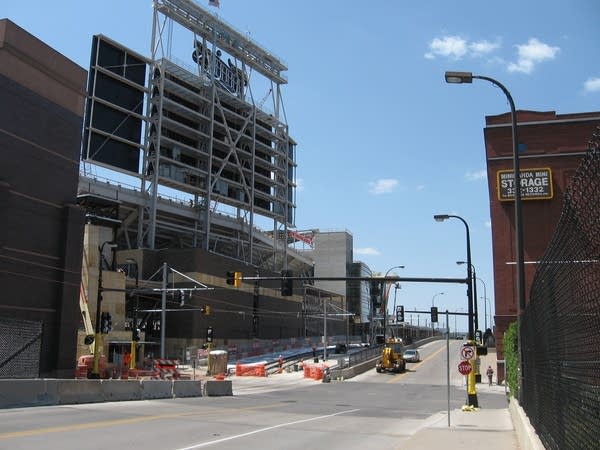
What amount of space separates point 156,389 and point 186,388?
2.78m

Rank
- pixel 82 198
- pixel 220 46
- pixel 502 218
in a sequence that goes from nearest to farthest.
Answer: pixel 502 218
pixel 82 198
pixel 220 46

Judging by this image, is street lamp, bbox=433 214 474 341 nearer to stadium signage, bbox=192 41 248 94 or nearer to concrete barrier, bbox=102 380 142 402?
concrete barrier, bbox=102 380 142 402

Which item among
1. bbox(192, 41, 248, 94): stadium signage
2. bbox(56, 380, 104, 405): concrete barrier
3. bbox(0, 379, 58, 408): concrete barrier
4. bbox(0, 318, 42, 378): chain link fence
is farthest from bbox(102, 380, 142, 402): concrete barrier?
bbox(192, 41, 248, 94): stadium signage

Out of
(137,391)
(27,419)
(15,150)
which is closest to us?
→ (27,419)

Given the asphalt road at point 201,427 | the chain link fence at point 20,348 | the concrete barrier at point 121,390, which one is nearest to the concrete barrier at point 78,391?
the concrete barrier at point 121,390

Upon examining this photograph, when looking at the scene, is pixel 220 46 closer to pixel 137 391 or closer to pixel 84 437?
pixel 137 391

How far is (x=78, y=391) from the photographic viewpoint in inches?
955

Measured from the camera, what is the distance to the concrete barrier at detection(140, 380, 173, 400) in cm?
2836

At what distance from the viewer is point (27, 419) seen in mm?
16797

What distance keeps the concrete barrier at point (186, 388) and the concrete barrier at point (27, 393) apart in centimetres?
856

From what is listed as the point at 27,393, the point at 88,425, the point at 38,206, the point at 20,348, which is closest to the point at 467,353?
the point at 88,425

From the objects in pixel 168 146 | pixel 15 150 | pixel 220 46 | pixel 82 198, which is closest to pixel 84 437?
pixel 15 150

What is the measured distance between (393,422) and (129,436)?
425 inches

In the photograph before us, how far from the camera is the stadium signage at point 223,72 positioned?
291 feet
